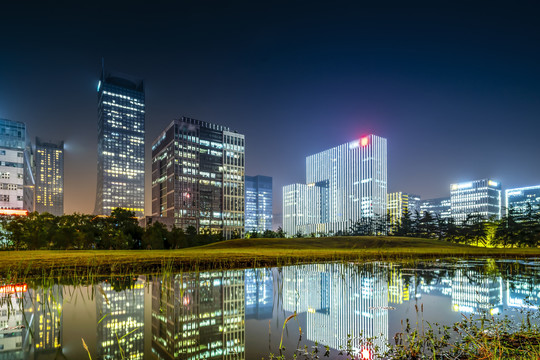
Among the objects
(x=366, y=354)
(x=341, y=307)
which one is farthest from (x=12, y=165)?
(x=366, y=354)

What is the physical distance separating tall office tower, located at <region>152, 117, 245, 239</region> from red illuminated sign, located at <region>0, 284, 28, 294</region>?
490ft

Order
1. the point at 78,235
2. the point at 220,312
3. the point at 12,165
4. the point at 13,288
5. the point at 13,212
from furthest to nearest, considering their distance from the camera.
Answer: the point at 12,165 → the point at 13,212 → the point at 78,235 → the point at 13,288 → the point at 220,312

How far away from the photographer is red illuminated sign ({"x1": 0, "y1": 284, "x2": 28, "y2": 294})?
32.4 feet

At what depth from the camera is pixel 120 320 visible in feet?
21.8

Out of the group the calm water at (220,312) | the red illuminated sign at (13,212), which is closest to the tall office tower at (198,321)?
the calm water at (220,312)

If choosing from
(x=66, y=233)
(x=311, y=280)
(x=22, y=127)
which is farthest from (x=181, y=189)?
(x=311, y=280)

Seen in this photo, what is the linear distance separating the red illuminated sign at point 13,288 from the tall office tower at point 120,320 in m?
2.24

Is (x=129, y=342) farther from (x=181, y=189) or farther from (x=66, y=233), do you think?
(x=181, y=189)

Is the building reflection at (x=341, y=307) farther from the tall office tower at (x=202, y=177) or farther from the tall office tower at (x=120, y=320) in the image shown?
the tall office tower at (x=202, y=177)

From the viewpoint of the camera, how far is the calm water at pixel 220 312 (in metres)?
5.09

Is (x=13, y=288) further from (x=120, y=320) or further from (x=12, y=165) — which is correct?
(x=12, y=165)

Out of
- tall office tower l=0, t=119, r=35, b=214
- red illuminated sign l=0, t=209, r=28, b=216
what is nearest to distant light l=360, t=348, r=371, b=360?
red illuminated sign l=0, t=209, r=28, b=216

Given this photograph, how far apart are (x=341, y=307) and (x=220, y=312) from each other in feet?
9.56

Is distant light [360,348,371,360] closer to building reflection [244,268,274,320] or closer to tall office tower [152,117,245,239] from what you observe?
building reflection [244,268,274,320]
